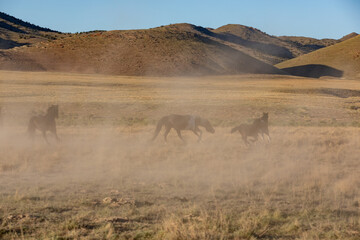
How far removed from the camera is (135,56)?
397 ft

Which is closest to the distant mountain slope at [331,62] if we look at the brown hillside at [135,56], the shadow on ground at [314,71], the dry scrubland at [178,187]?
the shadow on ground at [314,71]

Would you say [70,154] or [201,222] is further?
[70,154]

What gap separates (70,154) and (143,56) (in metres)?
108

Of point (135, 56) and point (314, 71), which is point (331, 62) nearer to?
point (314, 71)

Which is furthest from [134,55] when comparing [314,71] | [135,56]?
[314,71]

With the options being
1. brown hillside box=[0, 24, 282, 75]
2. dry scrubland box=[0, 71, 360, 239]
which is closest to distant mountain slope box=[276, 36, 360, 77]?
brown hillside box=[0, 24, 282, 75]

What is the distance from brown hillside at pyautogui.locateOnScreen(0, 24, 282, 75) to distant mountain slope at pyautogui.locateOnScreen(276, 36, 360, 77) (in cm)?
3583

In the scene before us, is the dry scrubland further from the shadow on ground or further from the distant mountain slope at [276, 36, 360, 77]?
the distant mountain slope at [276, 36, 360, 77]

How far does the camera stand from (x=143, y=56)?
396ft

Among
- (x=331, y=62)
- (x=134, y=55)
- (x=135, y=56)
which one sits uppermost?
(x=331, y=62)

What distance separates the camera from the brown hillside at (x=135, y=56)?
110806 millimetres

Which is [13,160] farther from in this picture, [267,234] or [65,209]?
[267,234]

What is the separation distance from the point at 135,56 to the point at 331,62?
9568 centimetres

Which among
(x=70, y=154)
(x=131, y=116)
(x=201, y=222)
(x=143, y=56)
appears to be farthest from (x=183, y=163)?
(x=143, y=56)
